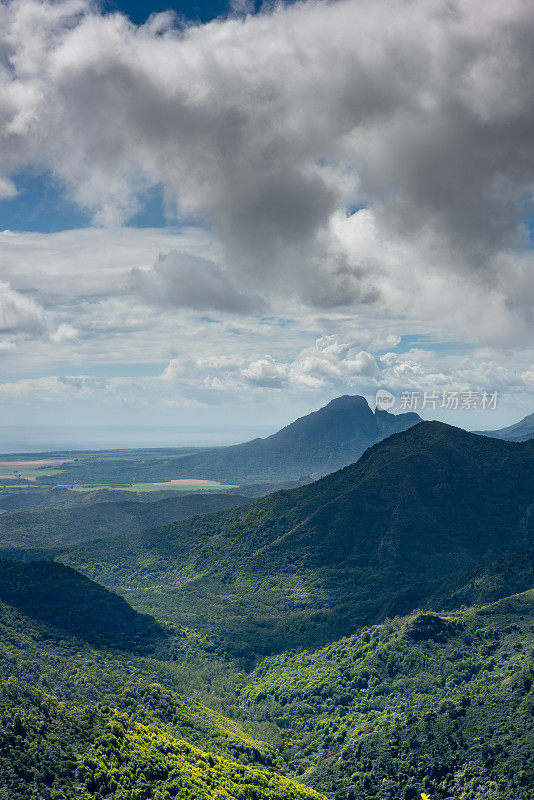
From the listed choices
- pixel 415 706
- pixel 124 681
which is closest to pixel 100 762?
pixel 124 681

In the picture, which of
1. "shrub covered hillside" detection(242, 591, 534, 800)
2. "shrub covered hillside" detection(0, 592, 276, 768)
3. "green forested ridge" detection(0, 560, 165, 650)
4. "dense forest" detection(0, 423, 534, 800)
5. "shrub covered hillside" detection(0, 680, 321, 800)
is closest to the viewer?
"shrub covered hillside" detection(0, 680, 321, 800)

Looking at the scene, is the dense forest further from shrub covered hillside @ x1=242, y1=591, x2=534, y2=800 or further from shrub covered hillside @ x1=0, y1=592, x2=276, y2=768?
shrub covered hillside @ x1=0, y1=592, x2=276, y2=768

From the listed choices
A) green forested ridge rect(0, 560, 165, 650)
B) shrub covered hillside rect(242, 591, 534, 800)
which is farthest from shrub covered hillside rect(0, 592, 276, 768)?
shrub covered hillside rect(242, 591, 534, 800)

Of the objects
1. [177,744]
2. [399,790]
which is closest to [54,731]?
[177,744]

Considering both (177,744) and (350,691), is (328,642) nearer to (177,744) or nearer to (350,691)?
(350,691)

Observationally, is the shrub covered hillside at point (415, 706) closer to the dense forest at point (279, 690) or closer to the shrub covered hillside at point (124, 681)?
the dense forest at point (279, 690)

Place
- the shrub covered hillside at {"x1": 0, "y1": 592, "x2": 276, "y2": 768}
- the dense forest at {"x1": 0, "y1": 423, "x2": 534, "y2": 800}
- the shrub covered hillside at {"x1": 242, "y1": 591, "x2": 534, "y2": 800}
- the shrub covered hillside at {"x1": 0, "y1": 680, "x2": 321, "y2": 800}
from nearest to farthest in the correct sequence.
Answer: the shrub covered hillside at {"x1": 0, "y1": 680, "x2": 321, "y2": 800} < the dense forest at {"x1": 0, "y1": 423, "x2": 534, "y2": 800} < the shrub covered hillside at {"x1": 242, "y1": 591, "x2": 534, "y2": 800} < the shrub covered hillside at {"x1": 0, "y1": 592, "x2": 276, "y2": 768}
